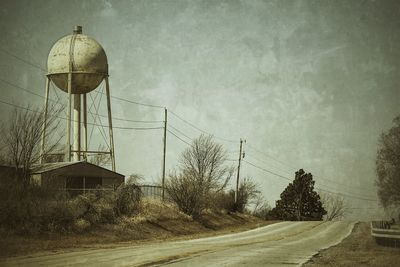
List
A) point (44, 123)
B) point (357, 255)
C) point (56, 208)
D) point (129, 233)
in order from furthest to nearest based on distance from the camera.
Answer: point (44, 123), point (129, 233), point (56, 208), point (357, 255)

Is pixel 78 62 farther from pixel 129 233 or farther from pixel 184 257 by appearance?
pixel 184 257

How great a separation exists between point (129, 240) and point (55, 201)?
13.3 ft

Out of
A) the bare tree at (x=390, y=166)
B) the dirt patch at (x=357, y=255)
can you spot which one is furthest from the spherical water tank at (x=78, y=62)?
the bare tree at (x=390, y=166)

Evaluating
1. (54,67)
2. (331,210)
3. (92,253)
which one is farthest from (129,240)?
(331,210)

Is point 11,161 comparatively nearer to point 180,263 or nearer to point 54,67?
point 54,67

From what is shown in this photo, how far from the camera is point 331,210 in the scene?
82.8 metres

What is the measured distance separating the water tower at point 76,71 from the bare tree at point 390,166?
28377 millimetres

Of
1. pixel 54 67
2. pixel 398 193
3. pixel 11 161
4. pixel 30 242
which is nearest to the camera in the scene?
pixel 30 242

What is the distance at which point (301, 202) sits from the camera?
200 ft

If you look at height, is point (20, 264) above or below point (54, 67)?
below

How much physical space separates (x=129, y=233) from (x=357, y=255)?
11.7 meters

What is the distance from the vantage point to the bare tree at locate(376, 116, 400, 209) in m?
48.5

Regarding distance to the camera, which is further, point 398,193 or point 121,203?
point 398,193

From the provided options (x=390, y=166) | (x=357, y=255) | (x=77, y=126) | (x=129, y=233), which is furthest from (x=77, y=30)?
(x=390, y=166)
